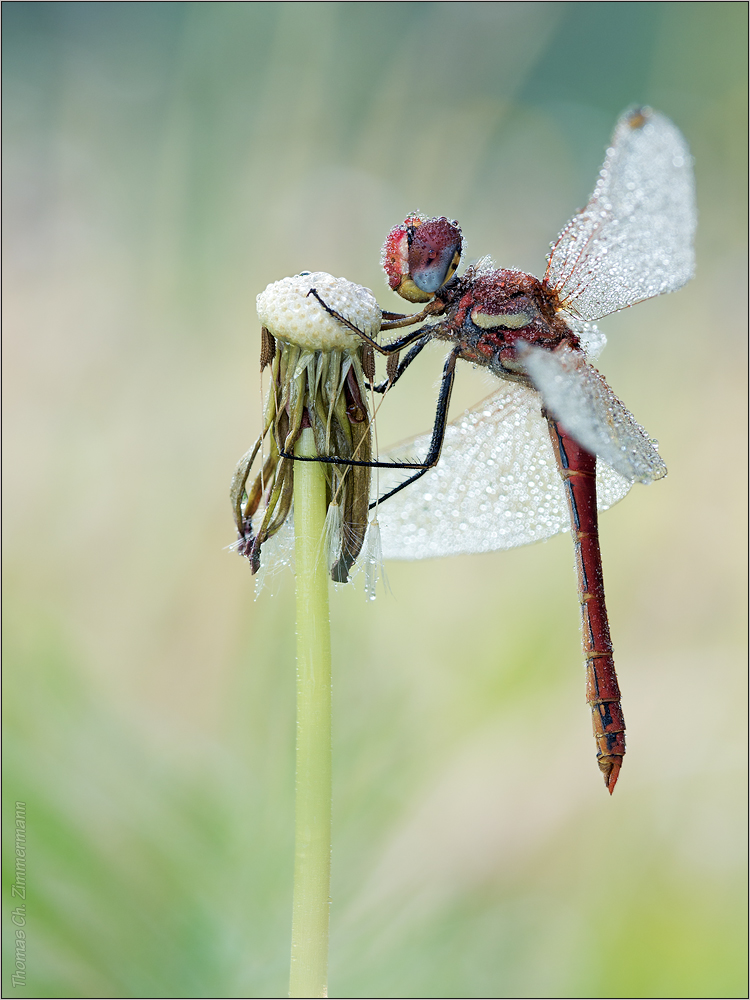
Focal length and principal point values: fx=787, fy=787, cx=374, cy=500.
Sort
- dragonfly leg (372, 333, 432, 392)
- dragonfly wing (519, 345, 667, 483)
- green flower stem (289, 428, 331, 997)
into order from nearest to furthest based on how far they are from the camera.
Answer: green flower stem (289, 428, 331, 997) < dragonfly wing (519, 345, 667, 483) < dragonfly leg (372, 333, 432, 392)

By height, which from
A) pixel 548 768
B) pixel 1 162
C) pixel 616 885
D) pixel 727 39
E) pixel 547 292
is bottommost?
pixel 616 885

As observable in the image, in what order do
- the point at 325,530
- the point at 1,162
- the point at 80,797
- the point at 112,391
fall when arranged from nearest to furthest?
the point at 325,530 < the point at 80,797 < the point at 112,391 < the point at 1,162

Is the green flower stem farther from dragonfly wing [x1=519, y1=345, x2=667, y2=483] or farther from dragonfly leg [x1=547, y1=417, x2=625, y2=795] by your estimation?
dragonfly leg [x1=547, y1=417, x2=625, y2=795]

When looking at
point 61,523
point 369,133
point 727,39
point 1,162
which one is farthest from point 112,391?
point 727,39

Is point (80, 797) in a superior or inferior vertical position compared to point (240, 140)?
inferior

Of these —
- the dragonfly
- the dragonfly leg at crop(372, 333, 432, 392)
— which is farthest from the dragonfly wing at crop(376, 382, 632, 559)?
the dragonfly leg at crop(372, 333, 432, 392)

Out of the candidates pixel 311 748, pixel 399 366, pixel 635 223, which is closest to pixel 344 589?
pixel 311 748

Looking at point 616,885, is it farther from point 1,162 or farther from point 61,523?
point 1,162
